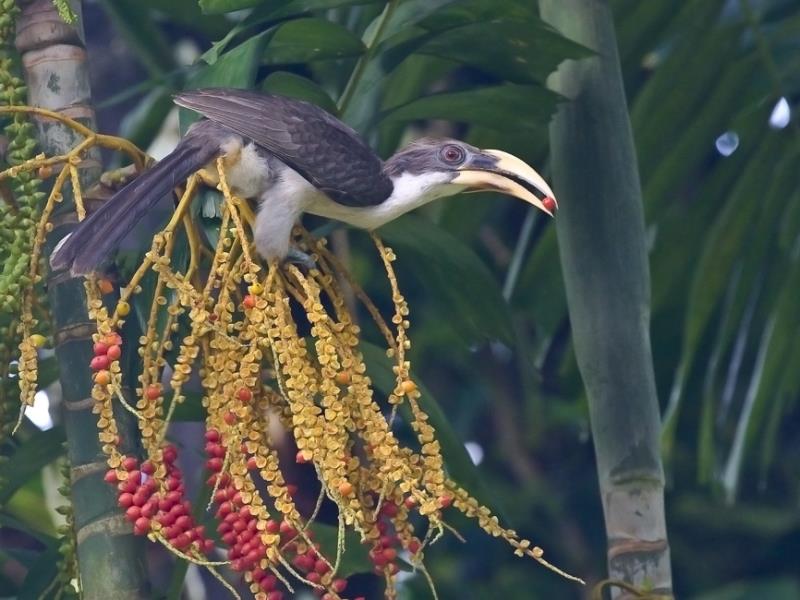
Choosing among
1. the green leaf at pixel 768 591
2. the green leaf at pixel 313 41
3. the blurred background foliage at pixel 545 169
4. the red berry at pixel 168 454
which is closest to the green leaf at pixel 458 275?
the blurred background foliage at pixel 545 169

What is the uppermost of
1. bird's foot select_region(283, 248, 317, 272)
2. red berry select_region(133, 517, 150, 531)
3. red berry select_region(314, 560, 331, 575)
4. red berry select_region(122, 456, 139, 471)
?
bird's foot select_region(283, 248, 317, 272)

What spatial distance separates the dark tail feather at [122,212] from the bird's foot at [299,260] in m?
0.13

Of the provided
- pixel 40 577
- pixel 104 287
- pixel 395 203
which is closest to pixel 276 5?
pixel 395 203

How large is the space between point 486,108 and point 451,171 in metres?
0.18

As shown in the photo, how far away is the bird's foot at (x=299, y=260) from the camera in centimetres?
146

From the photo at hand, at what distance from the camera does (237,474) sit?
1307 mm

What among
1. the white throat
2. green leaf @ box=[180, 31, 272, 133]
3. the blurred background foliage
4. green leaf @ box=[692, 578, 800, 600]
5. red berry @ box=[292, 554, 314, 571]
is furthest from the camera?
green leaf @ box=[692, 578, 800, 600]

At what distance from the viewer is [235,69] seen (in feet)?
5.12

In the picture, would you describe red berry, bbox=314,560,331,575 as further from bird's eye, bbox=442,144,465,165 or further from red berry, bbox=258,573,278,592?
bird's eye, bbox=442,144,465,165

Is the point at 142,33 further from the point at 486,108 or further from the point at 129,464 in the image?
the point at 129,464

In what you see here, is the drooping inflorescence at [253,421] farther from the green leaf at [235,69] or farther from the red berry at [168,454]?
the green leaf at [235,69]

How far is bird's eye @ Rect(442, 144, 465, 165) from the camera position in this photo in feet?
5.56

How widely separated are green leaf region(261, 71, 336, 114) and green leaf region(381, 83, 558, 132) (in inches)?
3.4

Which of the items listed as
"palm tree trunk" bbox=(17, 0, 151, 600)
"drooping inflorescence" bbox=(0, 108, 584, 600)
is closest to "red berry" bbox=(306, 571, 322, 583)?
"drooping inflorescence" bbox=(0, 108, 584, 600)
